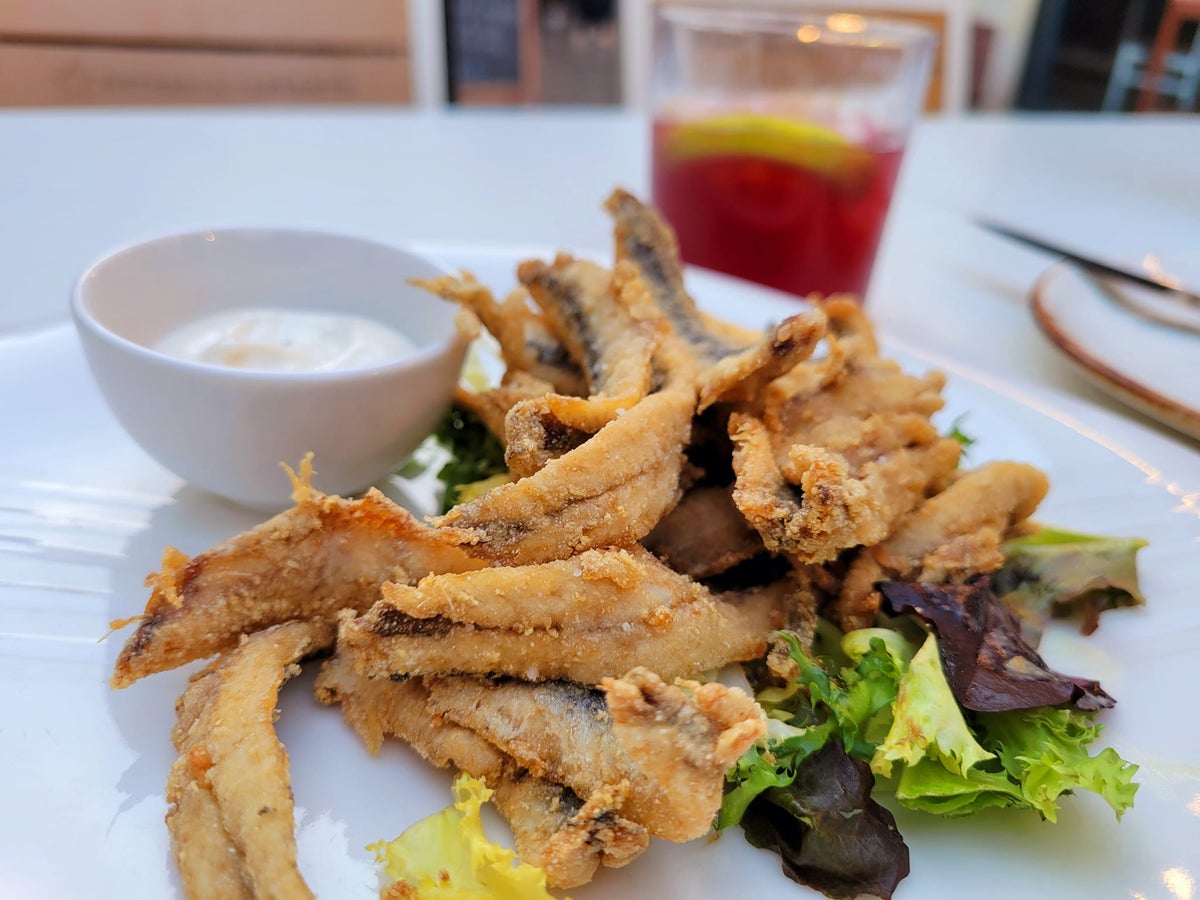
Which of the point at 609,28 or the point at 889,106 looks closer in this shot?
the point at 889,106

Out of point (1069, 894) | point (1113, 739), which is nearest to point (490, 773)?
point (1069, 894)

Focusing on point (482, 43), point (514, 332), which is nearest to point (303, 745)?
point (514, 332)

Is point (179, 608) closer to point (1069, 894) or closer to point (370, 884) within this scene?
point (370, 884)

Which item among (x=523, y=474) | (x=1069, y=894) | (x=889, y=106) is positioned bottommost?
(x=1069, y=894)

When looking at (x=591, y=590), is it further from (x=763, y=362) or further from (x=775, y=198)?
(x=775, y=198)

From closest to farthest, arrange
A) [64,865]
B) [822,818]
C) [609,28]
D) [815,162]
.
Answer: [64,865], [822,818], [815,162], [609,28]

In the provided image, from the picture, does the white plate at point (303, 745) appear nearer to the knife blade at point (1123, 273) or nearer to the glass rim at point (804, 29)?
the knife blade at point (1123, 273)

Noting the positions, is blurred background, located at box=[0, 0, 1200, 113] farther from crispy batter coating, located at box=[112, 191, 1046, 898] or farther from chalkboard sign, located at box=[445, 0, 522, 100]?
crispy batter coating, located at box=[112, 191, 1046, 898]

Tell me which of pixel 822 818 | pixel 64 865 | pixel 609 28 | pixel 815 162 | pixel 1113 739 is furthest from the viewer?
pixel 609 28
